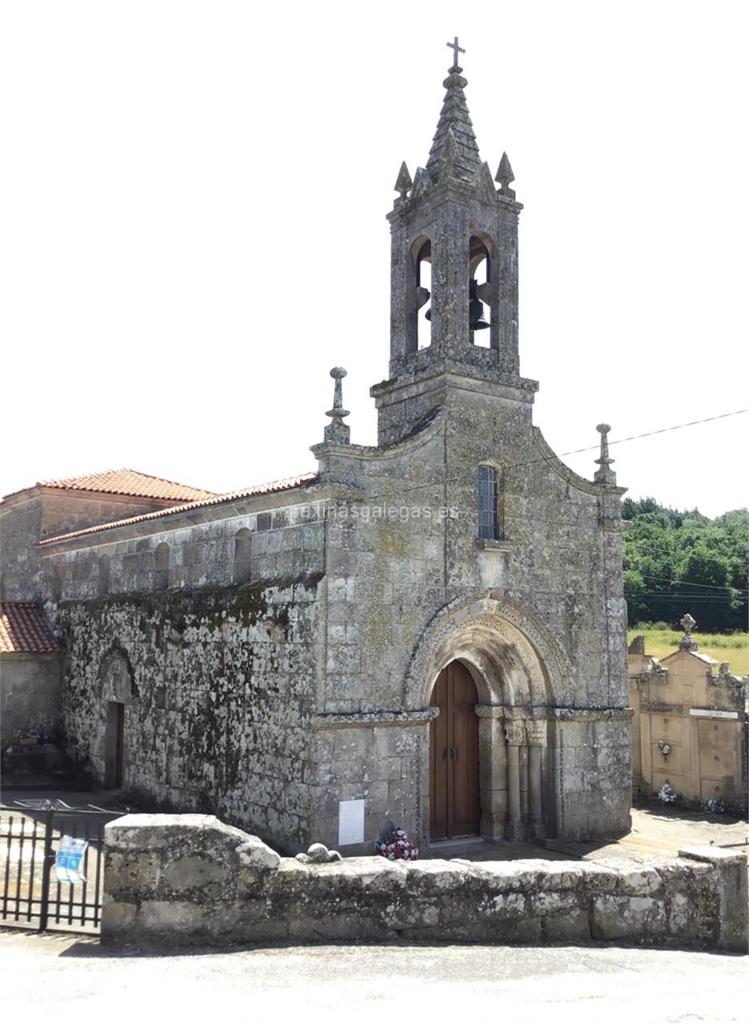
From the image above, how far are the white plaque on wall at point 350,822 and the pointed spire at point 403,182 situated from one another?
10.5 metres

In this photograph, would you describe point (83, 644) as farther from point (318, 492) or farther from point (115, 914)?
point (115, 914)

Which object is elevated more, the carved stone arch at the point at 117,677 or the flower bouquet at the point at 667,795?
the carved stone arch at the point at 117,677

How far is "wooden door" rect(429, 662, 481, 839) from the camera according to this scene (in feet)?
49.6

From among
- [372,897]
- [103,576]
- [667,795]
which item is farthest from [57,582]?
[372,897]

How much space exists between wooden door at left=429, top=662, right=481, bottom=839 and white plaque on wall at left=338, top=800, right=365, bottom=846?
2.24 meters

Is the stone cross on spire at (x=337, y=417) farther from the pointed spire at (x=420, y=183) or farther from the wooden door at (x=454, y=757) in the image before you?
the wooden door at (x=454, y=757)

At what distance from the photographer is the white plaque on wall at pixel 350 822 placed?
12844mm

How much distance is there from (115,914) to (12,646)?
1480 cm

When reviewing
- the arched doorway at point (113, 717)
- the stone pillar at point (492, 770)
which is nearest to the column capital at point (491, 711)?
the stone pillar at point (492, 770)

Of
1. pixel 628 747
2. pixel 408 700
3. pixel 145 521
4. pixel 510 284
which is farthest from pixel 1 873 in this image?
pixel 510 284

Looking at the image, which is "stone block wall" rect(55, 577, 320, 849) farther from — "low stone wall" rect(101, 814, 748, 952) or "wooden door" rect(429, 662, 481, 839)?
"low stone wall" rect(101, 814, 748, 952)

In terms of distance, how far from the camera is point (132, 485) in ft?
83.0

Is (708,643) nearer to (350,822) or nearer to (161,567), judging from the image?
(161,567)

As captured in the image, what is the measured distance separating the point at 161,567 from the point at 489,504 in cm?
685
